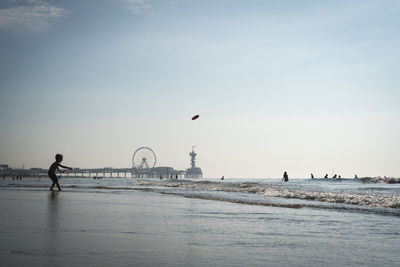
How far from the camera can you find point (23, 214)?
8.86 meters

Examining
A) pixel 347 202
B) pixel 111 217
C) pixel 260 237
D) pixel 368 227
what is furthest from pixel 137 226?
pixel 347 202

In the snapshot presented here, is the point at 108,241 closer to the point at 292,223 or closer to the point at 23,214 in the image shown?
the point at 23,214

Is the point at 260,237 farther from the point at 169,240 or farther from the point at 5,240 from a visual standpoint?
the point at 5,240

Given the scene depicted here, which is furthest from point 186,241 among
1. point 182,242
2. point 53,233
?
point 53,233

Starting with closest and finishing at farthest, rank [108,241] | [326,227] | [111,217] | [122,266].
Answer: [122,266] < [108,241] < [326,227] < [111,217]

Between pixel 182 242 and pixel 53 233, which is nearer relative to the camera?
pixel 182 242

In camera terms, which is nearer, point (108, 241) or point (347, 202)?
point (108, 241)

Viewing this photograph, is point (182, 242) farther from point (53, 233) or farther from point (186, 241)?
point (53, 233)

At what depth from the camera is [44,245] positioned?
523cm

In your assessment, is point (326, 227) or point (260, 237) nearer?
point (260, 237)

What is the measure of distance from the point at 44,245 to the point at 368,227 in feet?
21.8

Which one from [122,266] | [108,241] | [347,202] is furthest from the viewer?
[347,202]

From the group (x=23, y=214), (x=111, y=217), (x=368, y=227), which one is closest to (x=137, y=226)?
(x=111, y=217)

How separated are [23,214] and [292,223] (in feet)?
19.7
